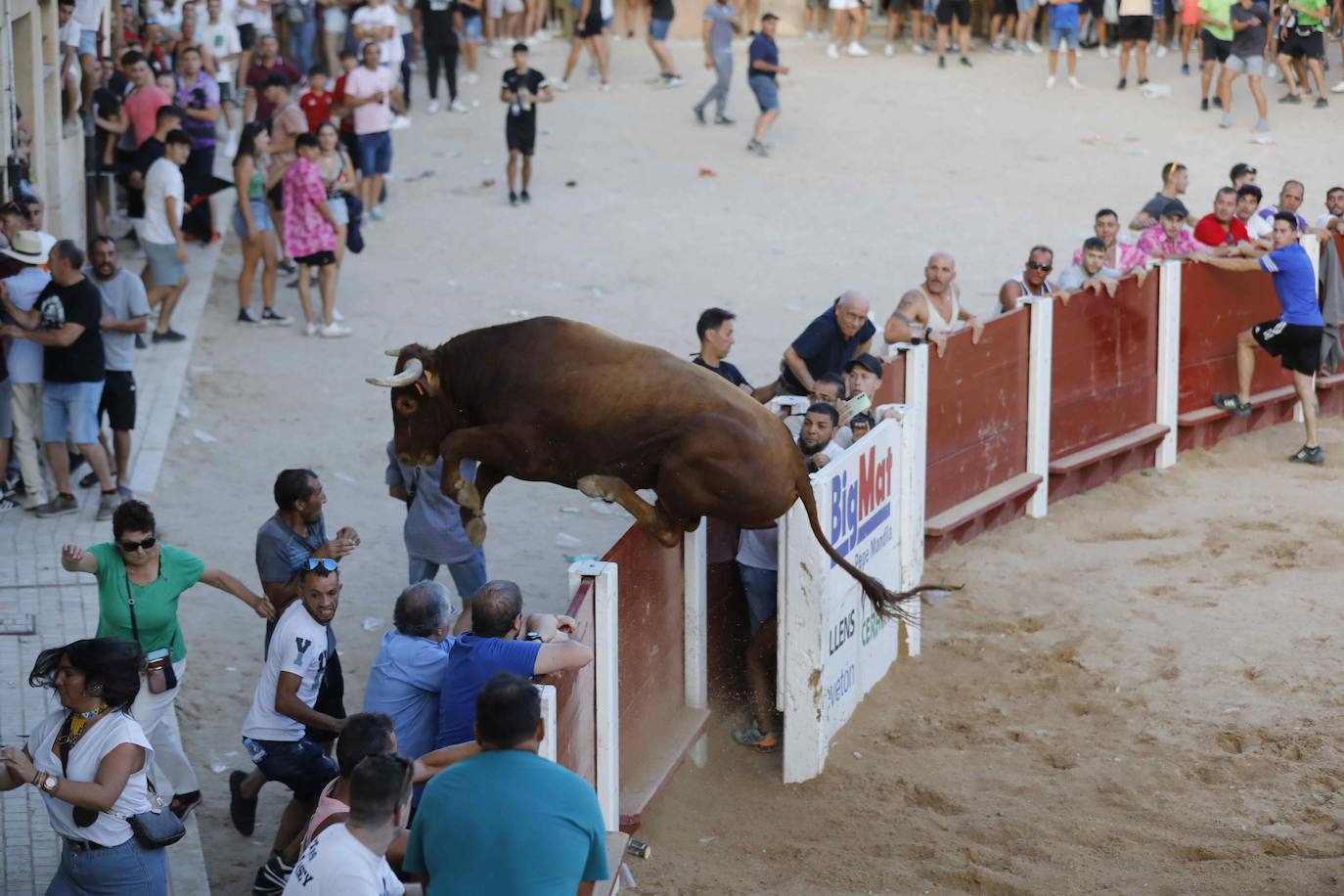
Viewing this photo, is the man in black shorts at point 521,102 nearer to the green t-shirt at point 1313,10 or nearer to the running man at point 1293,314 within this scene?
the running man at point 1293,314

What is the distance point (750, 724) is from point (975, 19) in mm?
20044

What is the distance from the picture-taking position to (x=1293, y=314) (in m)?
Answer: 12.4

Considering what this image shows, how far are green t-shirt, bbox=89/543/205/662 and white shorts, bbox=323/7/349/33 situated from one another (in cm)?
1650

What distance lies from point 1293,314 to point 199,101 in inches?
403

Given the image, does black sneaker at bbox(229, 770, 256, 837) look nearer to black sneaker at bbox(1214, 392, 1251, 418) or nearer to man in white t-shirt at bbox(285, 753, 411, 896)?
man in white t-shirt at bbox(285, 753, 411, 896)

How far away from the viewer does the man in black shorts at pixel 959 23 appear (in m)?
24.2

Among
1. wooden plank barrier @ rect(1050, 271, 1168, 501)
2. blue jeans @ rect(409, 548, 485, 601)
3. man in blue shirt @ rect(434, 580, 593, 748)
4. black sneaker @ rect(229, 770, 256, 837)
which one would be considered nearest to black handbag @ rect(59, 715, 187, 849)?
man in blue shirt @ rect(434, 580, 593, 748)

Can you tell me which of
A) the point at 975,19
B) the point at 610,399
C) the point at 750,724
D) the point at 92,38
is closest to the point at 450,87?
the point at 92,38

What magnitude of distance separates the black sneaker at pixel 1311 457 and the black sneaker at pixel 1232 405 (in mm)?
584

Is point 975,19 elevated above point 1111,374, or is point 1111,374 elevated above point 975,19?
point 975,19

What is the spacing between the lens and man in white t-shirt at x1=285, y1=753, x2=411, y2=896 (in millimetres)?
4348

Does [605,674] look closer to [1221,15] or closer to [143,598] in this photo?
[143,598]

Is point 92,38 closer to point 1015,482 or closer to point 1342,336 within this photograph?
point 1015,482

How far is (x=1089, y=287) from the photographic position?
39.2ft
